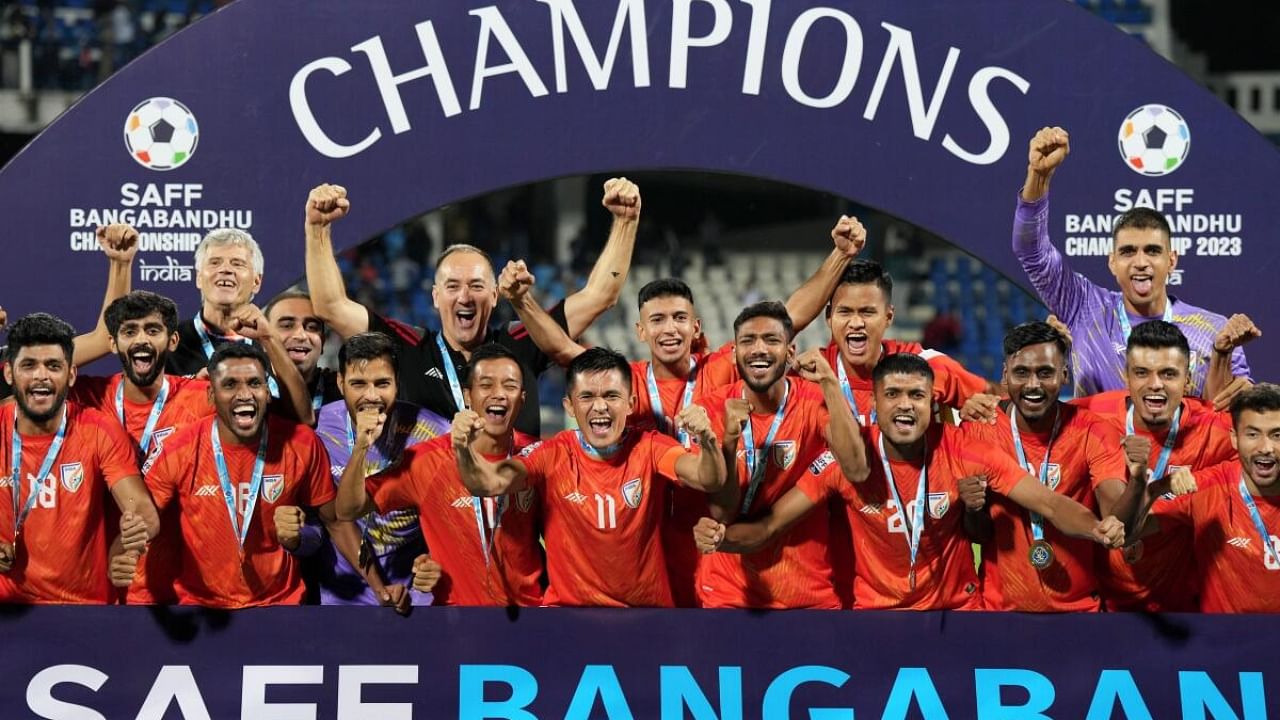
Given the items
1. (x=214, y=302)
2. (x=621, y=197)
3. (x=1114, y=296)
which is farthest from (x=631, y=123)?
(x=1114, y=296)

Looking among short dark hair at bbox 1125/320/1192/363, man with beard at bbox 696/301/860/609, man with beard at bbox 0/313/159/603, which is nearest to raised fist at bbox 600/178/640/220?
man with beard at bbox 696/301/860/609

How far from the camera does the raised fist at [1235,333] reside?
275 inches

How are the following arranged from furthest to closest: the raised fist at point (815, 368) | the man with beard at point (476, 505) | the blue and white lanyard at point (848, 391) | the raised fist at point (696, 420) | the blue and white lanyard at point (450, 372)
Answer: the blue and white lanyard at point (450, 372) → the blue and white lanyard at point (848, 391) → the man with beard at point (476, 505) → the raised fist at point (815, 368) → the raised fist at point (696, 420)

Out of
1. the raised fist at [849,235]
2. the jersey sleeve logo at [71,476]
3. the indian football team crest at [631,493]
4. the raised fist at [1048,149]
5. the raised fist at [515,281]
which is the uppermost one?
the raised fist at [1048,149]

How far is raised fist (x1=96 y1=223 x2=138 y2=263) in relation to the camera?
24.5ft

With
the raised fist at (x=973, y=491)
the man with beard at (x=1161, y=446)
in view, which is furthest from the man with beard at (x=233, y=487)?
the man with beard at (x=1161, y=446)

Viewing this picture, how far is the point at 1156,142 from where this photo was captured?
796cm

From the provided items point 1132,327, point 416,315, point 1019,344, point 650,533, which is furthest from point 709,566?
point 416,315

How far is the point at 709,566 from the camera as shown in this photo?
22.3 ft

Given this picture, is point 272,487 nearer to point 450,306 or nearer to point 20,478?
point 20,478

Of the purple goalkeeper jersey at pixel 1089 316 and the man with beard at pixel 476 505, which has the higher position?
the purple goalkeeper jersey at pixel 1089 316

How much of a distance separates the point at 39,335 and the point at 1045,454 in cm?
377

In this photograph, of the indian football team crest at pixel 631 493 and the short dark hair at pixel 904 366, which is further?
the indian football team crest at pixel 631 493

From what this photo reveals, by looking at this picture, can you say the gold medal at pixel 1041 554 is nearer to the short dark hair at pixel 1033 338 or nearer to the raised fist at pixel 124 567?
the short dark hair at pixel 1033 338
